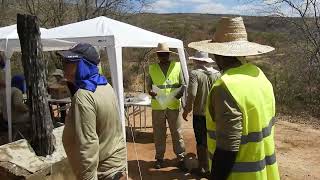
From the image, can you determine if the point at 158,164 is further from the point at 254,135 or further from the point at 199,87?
the point at 254,135

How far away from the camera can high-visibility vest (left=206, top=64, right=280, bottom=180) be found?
2395 millimetres

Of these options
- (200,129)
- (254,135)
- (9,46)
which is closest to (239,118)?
(254,135)

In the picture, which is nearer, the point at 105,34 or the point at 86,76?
the point at 86,76

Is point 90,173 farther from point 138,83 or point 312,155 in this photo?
point 138,83

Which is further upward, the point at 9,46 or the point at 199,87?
the point at 9,46

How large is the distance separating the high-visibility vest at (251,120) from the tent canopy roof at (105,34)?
444 cm

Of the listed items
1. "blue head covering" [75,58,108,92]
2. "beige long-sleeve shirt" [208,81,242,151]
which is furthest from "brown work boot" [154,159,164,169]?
"beige long-sleeve shirt" [208,81,242,151]

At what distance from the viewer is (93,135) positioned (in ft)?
9.09

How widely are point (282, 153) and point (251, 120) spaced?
6.12 m

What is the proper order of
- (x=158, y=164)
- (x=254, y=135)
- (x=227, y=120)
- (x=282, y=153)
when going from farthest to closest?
1. (x=282, y=153)
2. (x=158, y=164)
3. (x=254, y=135)
4. (x=227, y=120)

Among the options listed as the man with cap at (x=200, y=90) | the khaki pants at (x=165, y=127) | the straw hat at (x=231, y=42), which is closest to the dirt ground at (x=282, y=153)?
the khaki pants at (x=165, y=127)

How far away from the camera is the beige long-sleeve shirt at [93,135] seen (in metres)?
2.74

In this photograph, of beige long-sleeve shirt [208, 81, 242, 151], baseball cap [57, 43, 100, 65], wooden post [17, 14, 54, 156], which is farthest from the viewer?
wooden post [17, 14, 54, 156]

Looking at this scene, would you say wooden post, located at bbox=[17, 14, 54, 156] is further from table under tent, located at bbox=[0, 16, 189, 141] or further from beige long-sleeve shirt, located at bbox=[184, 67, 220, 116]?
beige long-sleeve shirt, located at bbox=[184, 67, 220, 116]
